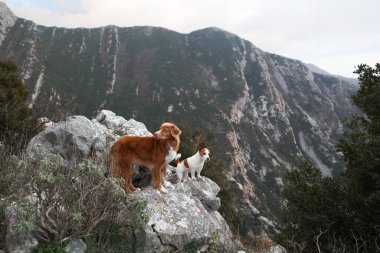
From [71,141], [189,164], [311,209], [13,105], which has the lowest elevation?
[311,209]

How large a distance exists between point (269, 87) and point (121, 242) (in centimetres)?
18425

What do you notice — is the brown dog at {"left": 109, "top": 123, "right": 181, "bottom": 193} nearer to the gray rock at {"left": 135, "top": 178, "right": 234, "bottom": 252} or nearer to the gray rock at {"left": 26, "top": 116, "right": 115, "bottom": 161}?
the gray rock at {"left": 135, "top": 178, "right": 234, "bottom": 252}

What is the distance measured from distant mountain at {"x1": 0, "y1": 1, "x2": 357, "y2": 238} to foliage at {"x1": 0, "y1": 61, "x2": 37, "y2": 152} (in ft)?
295

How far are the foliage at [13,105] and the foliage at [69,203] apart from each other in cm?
1049

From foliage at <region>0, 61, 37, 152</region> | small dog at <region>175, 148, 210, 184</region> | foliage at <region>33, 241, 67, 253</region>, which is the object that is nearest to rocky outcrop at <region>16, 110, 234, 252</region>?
foliage at <region>33, 241, 67, 253</region>

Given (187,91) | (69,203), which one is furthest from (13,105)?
(187,91)

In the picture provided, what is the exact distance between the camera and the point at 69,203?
7707 millimetres

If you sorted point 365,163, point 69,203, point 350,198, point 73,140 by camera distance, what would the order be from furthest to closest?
point 350,198
point 365,163
point 73,140
point 69,203

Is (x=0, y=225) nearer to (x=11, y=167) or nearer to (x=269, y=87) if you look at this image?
(x=11, y=167)

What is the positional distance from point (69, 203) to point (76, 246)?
935 mm

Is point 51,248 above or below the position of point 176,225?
below

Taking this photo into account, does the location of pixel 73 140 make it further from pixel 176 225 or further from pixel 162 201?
pixel 176 225

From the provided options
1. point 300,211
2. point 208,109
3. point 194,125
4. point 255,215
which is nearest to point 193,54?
point 208,109

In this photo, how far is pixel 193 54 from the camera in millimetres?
195000
